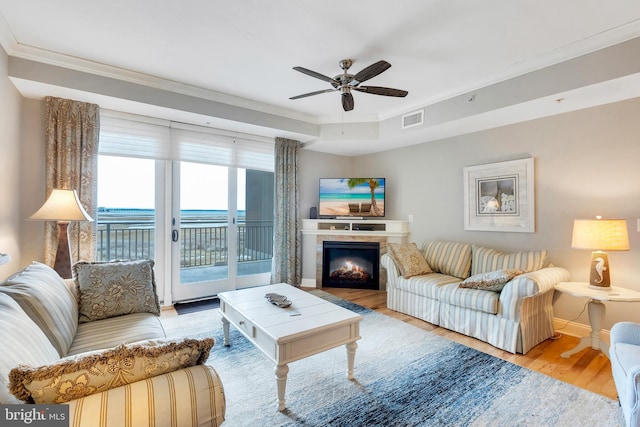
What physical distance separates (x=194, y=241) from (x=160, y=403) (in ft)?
11.4

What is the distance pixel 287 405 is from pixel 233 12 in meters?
2.76

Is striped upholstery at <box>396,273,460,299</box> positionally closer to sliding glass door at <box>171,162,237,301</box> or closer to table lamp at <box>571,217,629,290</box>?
table lamp at <box>571,217,629,290</box>

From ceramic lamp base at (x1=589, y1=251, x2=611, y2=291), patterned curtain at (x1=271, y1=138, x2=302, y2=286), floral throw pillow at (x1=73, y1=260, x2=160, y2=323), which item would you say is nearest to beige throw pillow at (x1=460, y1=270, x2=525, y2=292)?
ceramic lamp base at (x1=589, y1=251, x2=611, y2=291)

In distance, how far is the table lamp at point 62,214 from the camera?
2422mm

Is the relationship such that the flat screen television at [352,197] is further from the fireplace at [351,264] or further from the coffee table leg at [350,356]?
the coffee table leg at [350,356]

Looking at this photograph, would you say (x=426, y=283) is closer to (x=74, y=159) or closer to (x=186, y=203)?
(x=186, y=203)

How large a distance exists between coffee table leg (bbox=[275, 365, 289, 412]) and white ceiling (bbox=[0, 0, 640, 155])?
8.01 ft

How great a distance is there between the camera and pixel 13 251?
106 inches

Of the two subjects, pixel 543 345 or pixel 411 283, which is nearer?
pixel 543 345

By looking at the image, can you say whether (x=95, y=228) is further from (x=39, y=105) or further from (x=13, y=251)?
(x=39, y=105)

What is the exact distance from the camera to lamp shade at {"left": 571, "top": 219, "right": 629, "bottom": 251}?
2368 millimetres

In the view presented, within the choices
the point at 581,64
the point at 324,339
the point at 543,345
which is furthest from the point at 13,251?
the point at 581,64

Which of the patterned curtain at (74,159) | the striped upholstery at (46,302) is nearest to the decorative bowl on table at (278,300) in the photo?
the striped upholstery at (46,302)
